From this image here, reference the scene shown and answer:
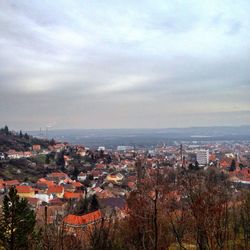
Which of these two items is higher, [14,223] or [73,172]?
[14,223]

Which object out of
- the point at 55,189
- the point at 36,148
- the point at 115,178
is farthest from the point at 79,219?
the point at 36,148

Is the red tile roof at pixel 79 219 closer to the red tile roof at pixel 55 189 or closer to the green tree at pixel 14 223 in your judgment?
the green tree at pixel 14 223

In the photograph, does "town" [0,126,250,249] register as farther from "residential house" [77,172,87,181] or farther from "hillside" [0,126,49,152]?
"hillside" [0,126,49,152]

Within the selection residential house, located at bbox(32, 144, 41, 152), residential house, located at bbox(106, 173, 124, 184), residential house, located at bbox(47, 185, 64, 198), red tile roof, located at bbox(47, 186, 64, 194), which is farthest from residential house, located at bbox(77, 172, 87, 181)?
residential house, located at bbox(32, 144, 41, 152)

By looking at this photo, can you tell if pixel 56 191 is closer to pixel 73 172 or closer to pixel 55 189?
pixel 55 189

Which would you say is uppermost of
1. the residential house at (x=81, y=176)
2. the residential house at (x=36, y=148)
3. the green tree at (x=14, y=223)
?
the green tree at (x=14, y=223)

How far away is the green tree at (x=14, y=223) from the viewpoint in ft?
45.7

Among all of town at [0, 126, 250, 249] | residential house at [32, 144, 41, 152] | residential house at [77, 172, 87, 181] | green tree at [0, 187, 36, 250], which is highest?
green tree at [0, 187, 36, 250]

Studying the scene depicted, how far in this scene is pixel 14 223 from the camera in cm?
1420

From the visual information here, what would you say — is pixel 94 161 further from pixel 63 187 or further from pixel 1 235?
pixel 1 235

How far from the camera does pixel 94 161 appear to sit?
94.2 meters

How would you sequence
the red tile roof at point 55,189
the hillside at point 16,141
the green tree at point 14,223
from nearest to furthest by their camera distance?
the green tree at point 14,223
the red tile roof at point 55,189
the hillside at point 16,141

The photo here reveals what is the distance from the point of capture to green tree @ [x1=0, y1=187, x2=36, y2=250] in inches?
548

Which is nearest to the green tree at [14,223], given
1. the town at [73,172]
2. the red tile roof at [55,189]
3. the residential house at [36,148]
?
the town at [73,172]
